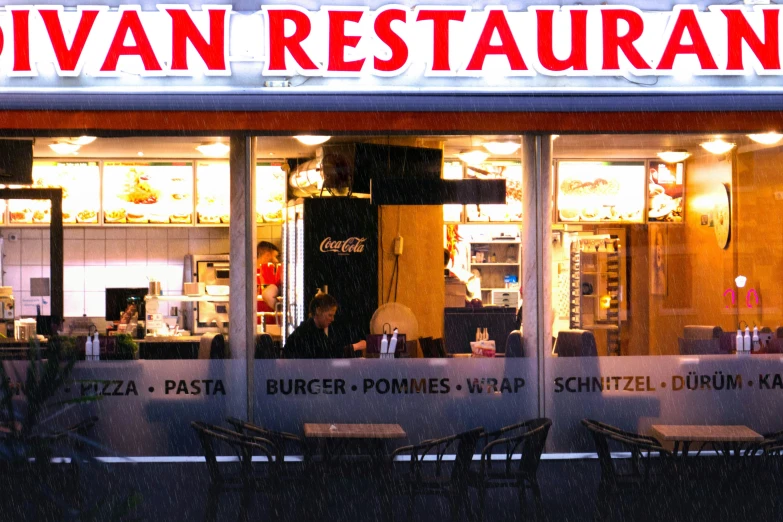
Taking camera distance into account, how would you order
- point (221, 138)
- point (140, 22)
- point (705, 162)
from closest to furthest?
point (140, 22), point (221, 138), point (705, 162)

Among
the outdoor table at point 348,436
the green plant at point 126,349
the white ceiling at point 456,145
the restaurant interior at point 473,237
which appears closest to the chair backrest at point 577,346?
the restaurant interior at point 473,237

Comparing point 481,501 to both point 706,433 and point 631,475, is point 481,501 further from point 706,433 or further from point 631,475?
point 706,433

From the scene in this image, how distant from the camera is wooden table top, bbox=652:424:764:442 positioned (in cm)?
707

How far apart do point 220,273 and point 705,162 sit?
13.7 feet

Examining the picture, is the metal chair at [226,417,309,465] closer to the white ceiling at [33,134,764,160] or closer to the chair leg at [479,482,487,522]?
the chair leg at [479,482,487,522]

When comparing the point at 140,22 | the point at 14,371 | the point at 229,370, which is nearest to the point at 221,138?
the point at 140,22

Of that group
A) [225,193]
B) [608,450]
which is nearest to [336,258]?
[225,193]

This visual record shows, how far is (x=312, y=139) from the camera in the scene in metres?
8.34

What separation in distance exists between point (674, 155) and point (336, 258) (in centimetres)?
298

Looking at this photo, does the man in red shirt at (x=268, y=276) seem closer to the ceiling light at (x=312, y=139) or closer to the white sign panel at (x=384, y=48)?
the ceiling light at (x=312, y=139)

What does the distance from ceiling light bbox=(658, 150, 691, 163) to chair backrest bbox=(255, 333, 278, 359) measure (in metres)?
3.60

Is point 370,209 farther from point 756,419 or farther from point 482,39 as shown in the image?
point 756,419

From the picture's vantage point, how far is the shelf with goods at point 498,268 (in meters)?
8.85

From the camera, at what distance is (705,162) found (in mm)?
8797
